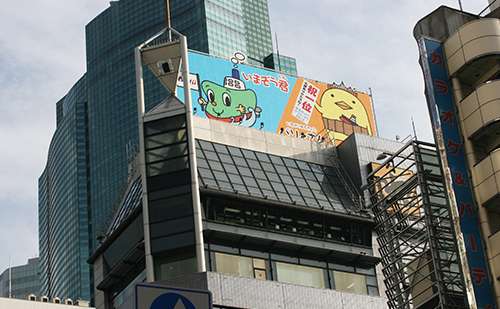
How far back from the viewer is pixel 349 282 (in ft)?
162

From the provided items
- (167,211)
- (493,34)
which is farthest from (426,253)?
(167,211)

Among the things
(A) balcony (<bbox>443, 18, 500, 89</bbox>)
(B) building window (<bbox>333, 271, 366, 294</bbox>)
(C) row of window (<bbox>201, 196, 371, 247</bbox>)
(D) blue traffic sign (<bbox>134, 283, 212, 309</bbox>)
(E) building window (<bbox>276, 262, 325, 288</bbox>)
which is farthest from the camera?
(B) building window (<bbox>333, 271, 366, 294</bbox>)

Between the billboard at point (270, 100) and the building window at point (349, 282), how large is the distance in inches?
638

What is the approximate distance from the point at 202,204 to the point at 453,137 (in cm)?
1842

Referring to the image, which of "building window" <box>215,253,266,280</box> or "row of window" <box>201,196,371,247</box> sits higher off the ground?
"row of window" <box>201,196,371,247</box>

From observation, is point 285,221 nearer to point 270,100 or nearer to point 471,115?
point 270,100

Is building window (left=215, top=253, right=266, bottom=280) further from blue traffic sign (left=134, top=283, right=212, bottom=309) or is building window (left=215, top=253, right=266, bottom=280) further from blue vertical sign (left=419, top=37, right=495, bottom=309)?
blue traffic sign (left=134, top=283, right=212, bottom=309)

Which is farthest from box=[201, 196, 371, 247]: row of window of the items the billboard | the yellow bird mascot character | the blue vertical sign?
the blue vertical sign

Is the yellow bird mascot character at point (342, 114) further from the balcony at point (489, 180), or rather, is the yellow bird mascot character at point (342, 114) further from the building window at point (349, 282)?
the balcony at point (489, 180)

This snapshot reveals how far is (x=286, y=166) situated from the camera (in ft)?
178

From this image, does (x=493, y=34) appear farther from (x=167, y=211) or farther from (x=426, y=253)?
(x=167, y=211)

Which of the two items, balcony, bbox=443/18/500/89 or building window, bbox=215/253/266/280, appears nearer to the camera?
balcony, bbox=443/18/500/89

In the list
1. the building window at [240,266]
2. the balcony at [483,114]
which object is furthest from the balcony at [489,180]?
the building window at [240,266]

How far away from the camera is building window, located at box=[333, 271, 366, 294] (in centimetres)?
4894
